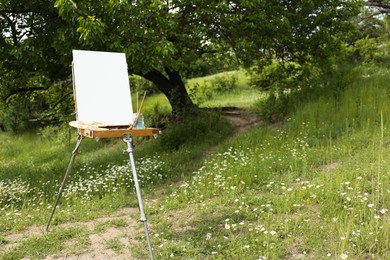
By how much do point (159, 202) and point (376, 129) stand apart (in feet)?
14.1

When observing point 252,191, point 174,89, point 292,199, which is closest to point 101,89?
point 252,191

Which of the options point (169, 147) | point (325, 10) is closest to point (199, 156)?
point (169, 147)

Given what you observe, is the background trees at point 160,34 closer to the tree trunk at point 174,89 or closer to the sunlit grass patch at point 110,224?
the tree trunk at point 174,89

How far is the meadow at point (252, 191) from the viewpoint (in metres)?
3.98

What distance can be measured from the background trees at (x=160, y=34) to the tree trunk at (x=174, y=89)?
29mm

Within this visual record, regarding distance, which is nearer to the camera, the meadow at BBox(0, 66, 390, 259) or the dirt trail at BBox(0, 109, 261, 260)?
the meadow at BBox(0, 66, 390, 259)

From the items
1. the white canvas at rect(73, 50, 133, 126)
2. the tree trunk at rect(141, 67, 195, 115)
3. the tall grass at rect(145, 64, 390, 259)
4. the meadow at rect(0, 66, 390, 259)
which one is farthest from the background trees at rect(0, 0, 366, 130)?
the tall grass at rect(145, 64, 390, 259)

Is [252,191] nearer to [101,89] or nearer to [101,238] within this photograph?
[101,238]

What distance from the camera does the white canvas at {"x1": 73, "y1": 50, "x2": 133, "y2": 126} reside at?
4312 mm

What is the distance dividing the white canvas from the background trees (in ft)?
4.08

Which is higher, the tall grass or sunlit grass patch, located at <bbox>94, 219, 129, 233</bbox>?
the tall grass

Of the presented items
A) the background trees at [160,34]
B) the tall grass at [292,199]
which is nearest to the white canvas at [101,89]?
the background trees at [160,34]

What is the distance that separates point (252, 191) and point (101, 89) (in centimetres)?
259

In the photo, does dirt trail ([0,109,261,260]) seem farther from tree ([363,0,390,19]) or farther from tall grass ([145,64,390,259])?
tree ([363,0,390,19])
